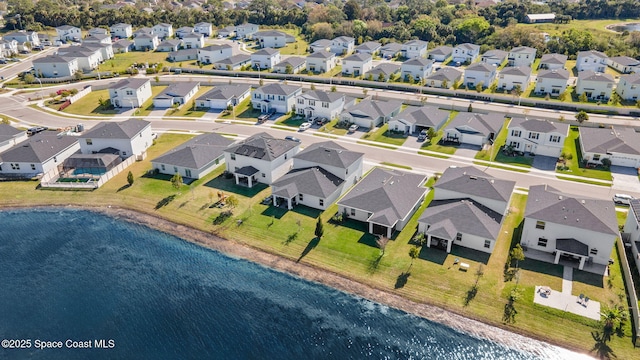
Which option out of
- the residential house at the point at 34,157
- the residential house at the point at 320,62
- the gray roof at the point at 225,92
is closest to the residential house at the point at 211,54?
the residential house at the point at 320,62

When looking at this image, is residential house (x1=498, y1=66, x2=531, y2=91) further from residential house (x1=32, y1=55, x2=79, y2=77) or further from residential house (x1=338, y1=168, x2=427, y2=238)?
residential house (x1=32, y1=55, x2=79, y2=77)

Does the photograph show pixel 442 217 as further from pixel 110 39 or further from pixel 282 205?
pixel 110 39

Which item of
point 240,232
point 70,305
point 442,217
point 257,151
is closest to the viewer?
point 70,305

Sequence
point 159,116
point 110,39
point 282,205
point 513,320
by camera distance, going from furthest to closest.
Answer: point 110,39
point 159,116
point 282,205
point 513,320

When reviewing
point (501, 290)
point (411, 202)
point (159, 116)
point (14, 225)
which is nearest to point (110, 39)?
point (159, 116)

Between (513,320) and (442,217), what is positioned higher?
(442,217)

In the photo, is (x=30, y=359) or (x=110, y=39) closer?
(x=30, y=359)

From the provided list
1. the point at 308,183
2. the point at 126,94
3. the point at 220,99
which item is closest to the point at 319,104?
the point at 220,99

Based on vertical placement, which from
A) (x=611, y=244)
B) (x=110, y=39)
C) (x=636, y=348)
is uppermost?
(x=110, y=39)
